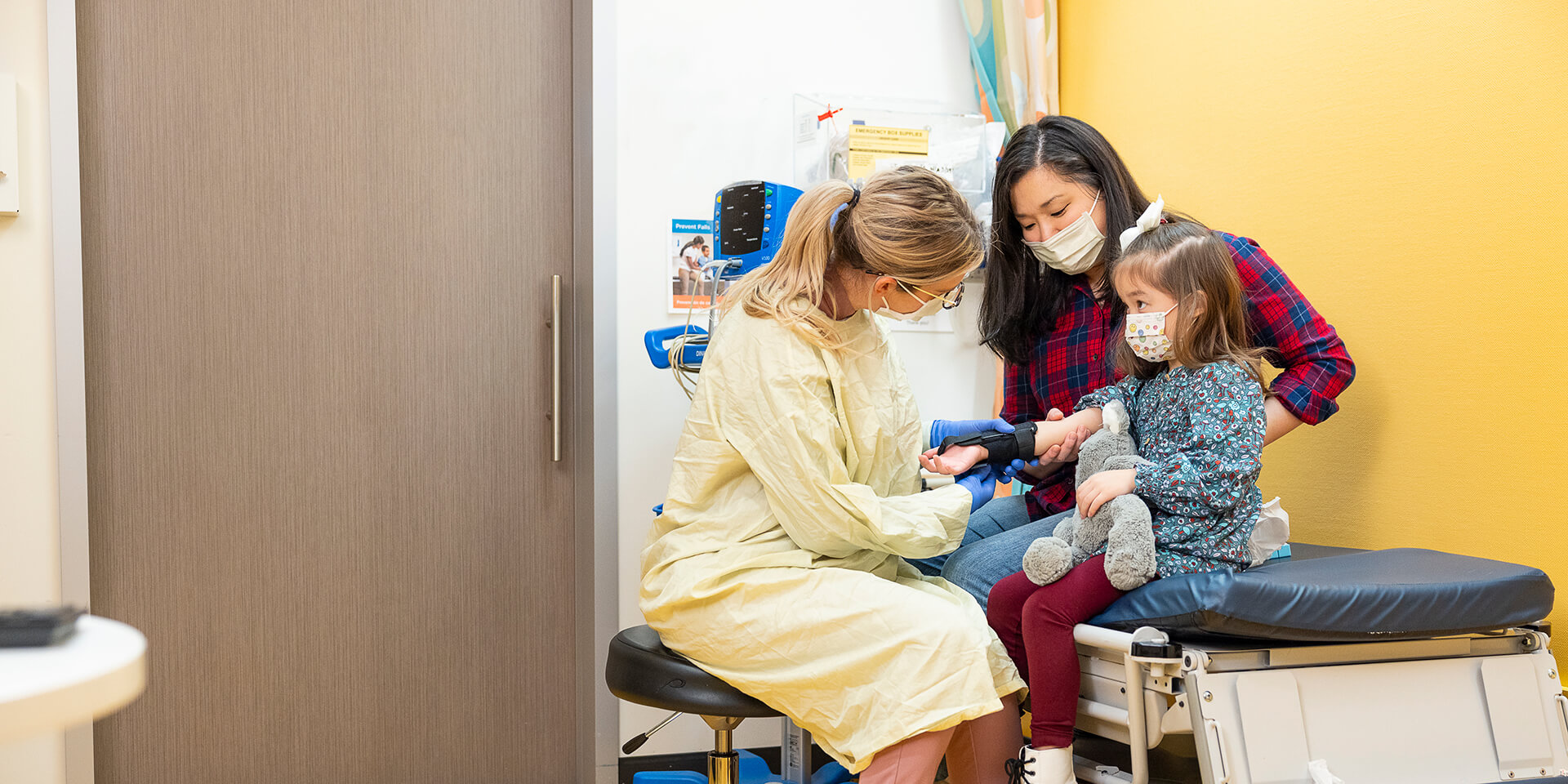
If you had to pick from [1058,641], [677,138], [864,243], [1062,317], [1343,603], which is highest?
[677,138]

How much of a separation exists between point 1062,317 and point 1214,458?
23.9 inches

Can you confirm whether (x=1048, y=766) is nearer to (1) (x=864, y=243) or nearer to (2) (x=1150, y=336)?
(2) (x=1150, y=336)

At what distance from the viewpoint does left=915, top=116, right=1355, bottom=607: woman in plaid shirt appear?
5.60 feet

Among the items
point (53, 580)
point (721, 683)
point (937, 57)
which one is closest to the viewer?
point (721, 683)

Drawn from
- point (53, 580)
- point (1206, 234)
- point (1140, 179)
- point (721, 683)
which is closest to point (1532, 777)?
point (1206, 234)

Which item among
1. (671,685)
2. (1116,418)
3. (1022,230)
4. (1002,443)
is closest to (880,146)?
(1022,230)

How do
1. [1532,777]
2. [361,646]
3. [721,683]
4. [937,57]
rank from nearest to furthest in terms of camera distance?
[1532,777] < [721,683] < [361,646] < [937,57]

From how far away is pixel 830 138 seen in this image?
2.51m

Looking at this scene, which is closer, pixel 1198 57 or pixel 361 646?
pixel 1198 57

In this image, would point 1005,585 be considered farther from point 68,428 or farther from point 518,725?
point 68,428

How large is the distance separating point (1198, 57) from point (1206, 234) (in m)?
0.86

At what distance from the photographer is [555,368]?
2504 millimetres

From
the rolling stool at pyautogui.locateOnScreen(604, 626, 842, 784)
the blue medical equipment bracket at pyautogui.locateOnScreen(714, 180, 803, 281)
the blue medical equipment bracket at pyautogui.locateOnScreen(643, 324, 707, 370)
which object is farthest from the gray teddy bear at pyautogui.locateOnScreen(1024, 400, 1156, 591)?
the blue medical equipment bracket at pyautogui.locateOnScreen(643, 324, 707, 370)

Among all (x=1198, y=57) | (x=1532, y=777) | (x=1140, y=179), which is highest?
(x=1198, y=57)
